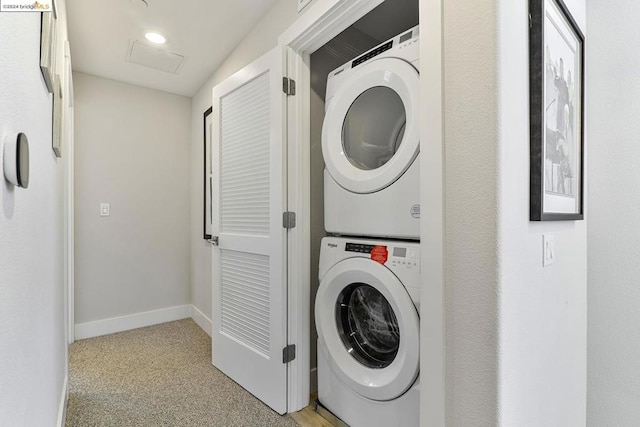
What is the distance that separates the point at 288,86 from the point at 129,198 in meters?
2.11

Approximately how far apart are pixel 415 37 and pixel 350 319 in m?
1.32

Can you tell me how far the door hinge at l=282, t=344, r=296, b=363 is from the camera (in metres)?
1.75

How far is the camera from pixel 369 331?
159 cm

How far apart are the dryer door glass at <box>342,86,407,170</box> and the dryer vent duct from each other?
1.76 metres

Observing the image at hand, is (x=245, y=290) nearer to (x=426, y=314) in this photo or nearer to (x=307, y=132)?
(x=307, y=132)

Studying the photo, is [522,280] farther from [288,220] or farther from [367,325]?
[288,220]

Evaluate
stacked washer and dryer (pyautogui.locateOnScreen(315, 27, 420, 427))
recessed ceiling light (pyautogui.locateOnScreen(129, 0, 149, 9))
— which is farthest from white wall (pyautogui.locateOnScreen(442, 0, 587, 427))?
recessed ceiling light (pyautogui.locateOnScreen(129, 0, 149, 9))

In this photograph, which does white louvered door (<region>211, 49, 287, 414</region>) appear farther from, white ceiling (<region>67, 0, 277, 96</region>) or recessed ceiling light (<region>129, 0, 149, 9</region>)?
recessed ceiling light (<region>129, 0, 149, 9</region>)

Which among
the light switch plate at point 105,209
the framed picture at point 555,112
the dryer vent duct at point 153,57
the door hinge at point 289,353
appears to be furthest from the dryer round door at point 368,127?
the light switch plate at point 105,209

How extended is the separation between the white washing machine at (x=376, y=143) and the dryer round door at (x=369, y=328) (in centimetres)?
21

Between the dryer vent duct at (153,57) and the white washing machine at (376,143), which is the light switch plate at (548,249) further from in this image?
the dryer vent duct at (153,57)

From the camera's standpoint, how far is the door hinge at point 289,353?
1746mm

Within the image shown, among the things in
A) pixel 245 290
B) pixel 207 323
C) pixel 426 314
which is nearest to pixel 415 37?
pixel 426 314

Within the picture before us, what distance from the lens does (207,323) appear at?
294 cm
